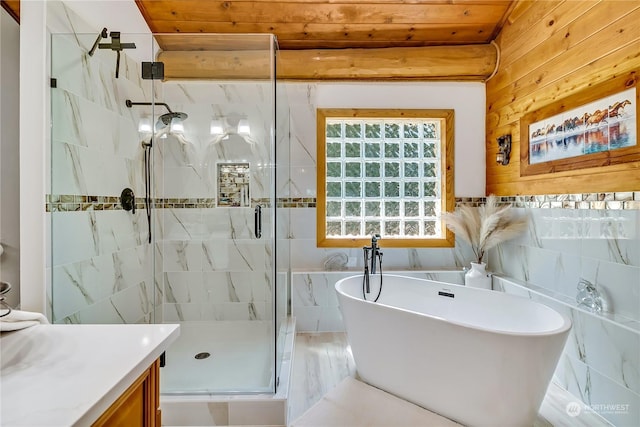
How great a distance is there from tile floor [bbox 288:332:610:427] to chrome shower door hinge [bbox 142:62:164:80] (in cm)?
253

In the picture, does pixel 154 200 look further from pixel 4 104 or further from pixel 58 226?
pixel 4 104

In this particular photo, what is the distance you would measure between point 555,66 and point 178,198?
127 inches

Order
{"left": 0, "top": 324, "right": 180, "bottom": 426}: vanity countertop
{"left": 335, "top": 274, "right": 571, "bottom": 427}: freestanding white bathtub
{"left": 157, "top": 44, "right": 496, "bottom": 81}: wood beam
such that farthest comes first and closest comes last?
{"left": 157, "top": 44, "right": 496, "bottom": 81}: wood beam → {"left": 335, "top": 274, "right": 571, "bottom": 427}: freestanding white bathtub → {"left": 0, "top": 324, "right": 180, "bottom": 426}: vanity countertop

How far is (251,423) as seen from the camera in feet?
5.41

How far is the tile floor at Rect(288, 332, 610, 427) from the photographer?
67.3 inches

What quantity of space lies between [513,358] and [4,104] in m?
2.73

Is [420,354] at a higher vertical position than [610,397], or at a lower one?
higher

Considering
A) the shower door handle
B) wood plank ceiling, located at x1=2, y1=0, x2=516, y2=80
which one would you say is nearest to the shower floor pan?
the shower door handle

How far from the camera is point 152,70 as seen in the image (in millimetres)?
2445

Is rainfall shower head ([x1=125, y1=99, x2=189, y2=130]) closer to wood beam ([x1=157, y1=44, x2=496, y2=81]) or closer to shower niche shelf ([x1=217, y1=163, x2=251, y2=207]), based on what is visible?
wood beam ([x1=157, y1=44, x2=496, y2=81])

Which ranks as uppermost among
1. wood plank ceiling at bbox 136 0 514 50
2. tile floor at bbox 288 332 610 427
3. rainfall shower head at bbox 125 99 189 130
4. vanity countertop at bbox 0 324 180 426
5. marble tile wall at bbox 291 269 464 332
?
wood plank ceiling at bbox 136 0 514 50

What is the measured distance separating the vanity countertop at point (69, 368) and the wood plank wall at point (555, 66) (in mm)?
2492

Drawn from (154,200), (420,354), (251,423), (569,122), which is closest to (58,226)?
(154,200)

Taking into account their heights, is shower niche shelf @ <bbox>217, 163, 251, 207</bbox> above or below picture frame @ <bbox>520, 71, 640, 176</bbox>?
below
